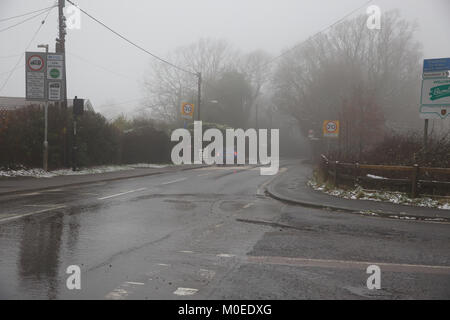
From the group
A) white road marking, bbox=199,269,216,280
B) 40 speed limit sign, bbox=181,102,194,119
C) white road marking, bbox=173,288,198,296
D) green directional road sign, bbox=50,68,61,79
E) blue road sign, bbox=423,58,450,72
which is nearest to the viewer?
white road marking, bbox=173,288,198,296

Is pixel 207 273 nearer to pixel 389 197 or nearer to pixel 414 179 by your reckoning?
pixel 389 197

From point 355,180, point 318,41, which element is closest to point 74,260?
point 355,180

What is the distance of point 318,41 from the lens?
5353 cm

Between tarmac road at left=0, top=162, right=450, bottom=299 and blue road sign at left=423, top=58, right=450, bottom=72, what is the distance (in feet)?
19.9

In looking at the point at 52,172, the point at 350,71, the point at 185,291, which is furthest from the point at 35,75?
the point at 350,71

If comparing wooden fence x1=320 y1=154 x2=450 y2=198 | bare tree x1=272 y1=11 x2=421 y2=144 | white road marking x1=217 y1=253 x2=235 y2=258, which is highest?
bare tree x1=272 y1=11 x2=421 y2=144

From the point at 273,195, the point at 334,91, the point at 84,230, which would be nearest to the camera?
the point at 84,230

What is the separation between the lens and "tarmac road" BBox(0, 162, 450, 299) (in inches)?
195

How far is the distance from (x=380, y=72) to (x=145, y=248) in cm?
5112

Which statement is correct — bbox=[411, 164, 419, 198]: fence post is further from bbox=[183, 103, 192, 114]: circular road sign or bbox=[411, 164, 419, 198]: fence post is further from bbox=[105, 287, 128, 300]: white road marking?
bbox=[183, 103, 192, 114]: circular road sign

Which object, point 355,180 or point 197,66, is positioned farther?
point 197,66

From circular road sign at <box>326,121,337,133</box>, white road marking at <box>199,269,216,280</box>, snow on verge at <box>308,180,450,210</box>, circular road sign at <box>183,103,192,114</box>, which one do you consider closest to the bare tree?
circular road sign at <box>183,103,192,114</box>
